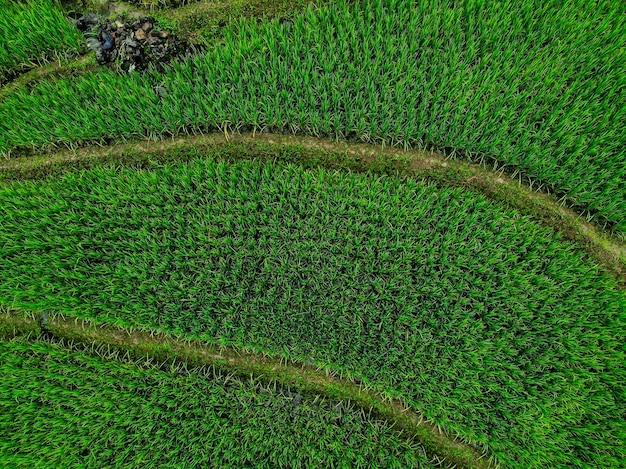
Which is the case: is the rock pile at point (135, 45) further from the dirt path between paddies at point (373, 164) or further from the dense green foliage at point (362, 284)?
the dense green foliage at point (362, 284)

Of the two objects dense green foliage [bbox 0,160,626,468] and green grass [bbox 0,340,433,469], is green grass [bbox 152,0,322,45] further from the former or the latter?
green grass [bbox 0,340,433,469]

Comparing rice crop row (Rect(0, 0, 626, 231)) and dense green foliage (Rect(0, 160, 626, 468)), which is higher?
rice crop row (Rect(0, 0, 626, 231))

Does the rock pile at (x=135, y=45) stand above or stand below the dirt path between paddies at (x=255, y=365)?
above

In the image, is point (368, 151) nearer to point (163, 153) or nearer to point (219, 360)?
point (163, 153)

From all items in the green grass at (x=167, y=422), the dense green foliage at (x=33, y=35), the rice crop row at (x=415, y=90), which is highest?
the dense green foliage at (x=33, y=35)

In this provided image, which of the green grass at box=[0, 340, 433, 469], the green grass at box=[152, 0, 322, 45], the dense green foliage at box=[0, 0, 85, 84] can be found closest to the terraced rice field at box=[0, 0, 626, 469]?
the green grass at box=[0, 340, 433, 469]

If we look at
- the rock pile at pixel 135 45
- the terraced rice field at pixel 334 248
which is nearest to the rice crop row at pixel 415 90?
the terraced rice field at pixel 334 248

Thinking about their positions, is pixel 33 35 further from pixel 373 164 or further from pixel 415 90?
pixel 415 90
